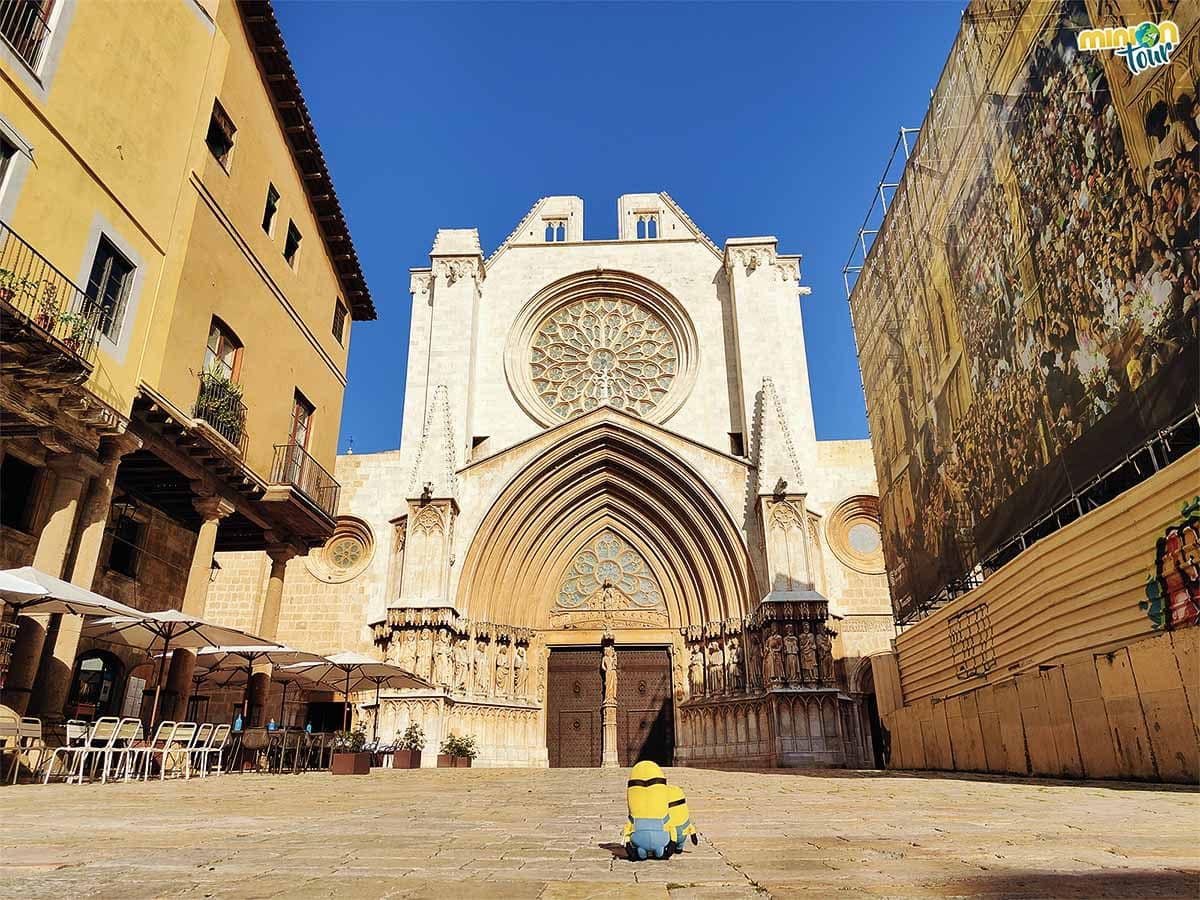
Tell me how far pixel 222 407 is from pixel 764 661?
41.7 feet

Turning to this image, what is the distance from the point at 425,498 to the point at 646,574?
6474mm

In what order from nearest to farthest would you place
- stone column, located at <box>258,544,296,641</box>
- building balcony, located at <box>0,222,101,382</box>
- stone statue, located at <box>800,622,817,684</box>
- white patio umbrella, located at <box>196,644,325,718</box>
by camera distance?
building balcony, located at <box>0,222,101,382</box>
white patio umbrella, located at <box>196,644,325,718</box>
stone column, located at <box>258,544,296,641</box>
stone statue, located at <box>800,622,817,684</box>

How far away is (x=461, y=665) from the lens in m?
18.0

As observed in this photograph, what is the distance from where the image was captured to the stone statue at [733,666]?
1822 cm

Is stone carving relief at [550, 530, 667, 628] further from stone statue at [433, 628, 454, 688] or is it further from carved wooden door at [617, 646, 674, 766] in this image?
stone statue at [433, 628, 454, 688]

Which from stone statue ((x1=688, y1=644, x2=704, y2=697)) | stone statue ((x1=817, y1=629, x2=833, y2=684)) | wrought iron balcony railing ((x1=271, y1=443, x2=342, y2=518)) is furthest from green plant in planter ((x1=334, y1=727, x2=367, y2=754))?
stone statue ((x1=817, y1=629, x2=833, y2=684))

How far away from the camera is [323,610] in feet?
72.0

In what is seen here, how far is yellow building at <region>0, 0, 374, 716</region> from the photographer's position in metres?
9.52

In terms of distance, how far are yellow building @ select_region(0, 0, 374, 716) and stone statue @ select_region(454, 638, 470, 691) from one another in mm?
4291

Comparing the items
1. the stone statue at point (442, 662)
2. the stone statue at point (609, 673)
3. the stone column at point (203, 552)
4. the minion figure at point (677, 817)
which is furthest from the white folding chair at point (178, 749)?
the stone statue at point (609, 673)

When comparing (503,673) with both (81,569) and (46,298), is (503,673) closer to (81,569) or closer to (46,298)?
(81,569)

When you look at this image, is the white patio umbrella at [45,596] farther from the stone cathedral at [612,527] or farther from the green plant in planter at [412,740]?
the stone cathedral at [612,527]

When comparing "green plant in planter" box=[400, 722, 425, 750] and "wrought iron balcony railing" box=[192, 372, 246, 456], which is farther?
"green plant in planter" box=[400, 722, 425, 750]

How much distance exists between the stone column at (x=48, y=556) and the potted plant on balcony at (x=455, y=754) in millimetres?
8081
